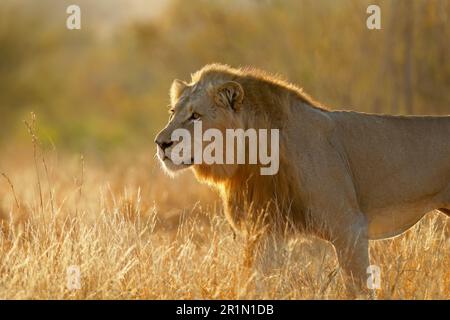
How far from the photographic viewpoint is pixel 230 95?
6387mm

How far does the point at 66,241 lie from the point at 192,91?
4.12ft

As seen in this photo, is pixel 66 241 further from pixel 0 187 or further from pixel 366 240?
pixel 0 187

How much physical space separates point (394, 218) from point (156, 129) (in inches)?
789

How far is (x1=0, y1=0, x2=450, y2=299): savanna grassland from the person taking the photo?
19.8 ft

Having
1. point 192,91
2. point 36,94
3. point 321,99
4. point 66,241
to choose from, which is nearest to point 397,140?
point 192,91

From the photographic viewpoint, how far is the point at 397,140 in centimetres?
683

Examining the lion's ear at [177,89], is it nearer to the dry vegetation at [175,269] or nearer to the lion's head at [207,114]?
the lion's head at [207,114]

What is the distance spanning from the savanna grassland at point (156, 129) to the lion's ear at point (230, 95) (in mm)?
834

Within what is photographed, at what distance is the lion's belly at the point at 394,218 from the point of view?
673 centimetres

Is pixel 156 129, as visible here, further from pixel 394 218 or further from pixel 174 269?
pixel 174 269

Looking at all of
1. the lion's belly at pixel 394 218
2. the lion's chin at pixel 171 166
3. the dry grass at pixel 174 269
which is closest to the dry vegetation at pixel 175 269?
the dry grass at pixel 174 269

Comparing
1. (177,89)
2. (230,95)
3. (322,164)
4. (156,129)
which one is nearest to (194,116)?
(230,95)

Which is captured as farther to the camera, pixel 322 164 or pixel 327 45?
pixel 327 45

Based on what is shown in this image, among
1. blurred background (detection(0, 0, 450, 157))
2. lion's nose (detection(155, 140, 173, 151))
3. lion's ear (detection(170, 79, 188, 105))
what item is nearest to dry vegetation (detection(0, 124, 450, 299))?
lion's nose (detection(155, 140, 173, 151))
